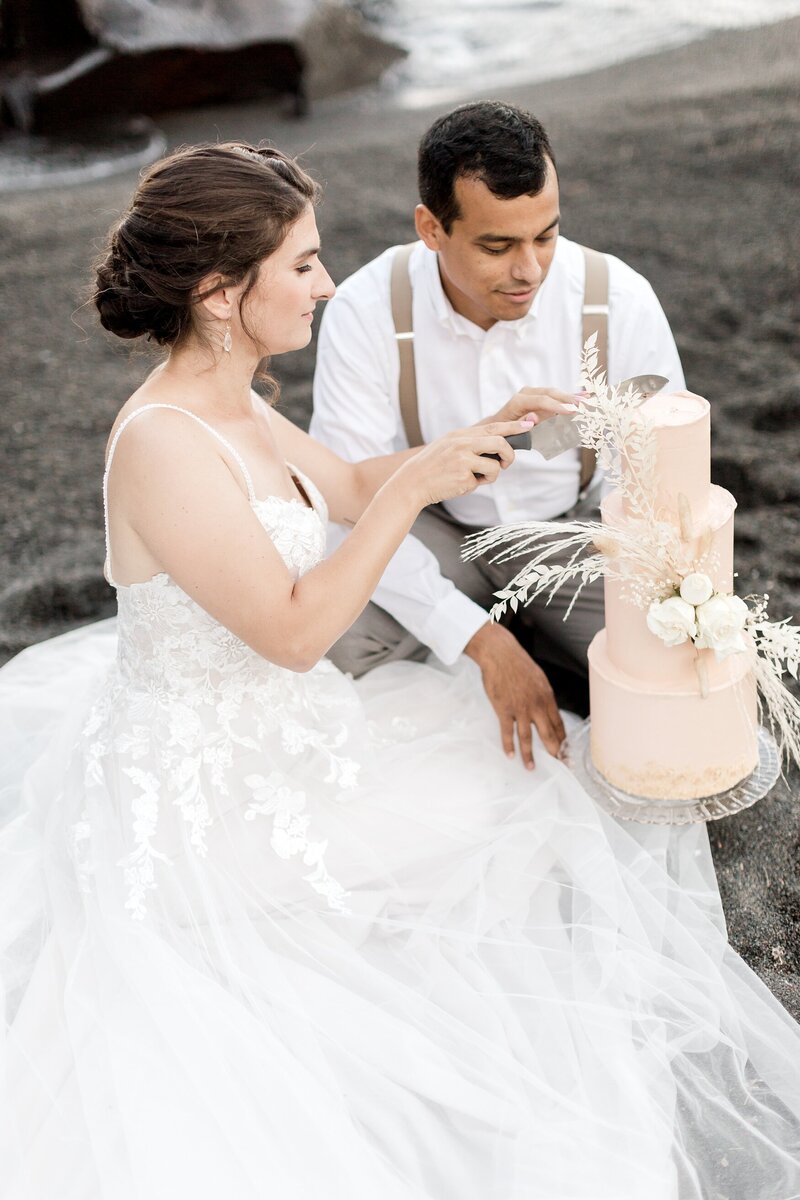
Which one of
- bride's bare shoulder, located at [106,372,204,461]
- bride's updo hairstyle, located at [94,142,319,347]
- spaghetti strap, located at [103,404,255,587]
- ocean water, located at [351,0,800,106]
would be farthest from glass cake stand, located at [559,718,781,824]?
ocean water, located at [351,0,800,106]

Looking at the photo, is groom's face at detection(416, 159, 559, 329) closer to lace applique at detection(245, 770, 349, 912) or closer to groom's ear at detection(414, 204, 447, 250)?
groom's ear at detection(414, 204, 447, 250)

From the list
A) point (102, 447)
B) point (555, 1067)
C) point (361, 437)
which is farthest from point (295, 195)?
point (102, 447)

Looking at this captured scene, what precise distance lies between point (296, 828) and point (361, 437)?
1113 millimetres

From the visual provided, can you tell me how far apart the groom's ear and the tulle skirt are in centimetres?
101

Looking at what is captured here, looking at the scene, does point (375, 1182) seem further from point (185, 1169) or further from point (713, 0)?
point (713, 0)

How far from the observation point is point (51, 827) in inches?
94.3

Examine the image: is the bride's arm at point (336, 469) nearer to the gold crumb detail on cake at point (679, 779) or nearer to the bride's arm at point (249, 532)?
the bride's arm at point (249, 532)

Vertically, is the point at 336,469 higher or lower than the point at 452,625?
higher

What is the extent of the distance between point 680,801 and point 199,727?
0.88 metres

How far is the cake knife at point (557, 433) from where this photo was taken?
7.48 feet

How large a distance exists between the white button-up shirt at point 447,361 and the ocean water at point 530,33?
633 centimetres

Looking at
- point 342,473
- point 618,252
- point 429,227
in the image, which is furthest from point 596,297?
point 618,252

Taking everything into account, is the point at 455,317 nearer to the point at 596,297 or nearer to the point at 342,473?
the point at 596,297

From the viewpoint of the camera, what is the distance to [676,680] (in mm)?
2234
